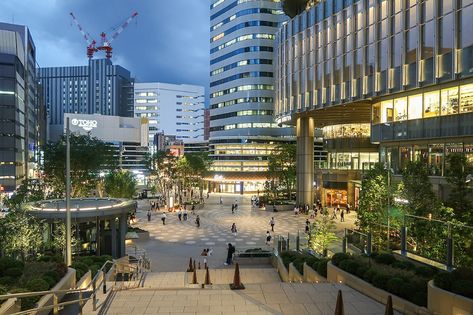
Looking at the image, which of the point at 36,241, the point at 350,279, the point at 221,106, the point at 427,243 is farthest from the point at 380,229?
the point at 221,106

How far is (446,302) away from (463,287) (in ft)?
1.65

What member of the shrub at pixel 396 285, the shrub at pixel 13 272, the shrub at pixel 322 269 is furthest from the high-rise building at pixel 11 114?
the shrub at pixel 396 285

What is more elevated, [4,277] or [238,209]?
[4,277]

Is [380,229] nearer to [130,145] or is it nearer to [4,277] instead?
[4,277]

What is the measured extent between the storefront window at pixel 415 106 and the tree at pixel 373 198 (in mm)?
9749

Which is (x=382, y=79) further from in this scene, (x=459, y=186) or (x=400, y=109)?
(x=459, y=186)

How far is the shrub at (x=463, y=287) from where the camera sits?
9.16m

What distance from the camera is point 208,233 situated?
133 ft

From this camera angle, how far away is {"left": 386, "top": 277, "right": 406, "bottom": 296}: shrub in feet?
35.9

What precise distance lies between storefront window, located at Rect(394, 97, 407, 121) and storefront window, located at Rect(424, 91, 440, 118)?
2576mm

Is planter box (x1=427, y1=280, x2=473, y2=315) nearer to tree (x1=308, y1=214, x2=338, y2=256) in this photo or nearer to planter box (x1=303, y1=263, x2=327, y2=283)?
planter box (x1=303, y1=263, x2=327, y2=283)

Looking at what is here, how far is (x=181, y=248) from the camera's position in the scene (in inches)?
1323

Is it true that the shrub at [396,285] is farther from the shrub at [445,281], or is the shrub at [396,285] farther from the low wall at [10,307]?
the low wall at [10,307]

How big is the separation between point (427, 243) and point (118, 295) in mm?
11329
